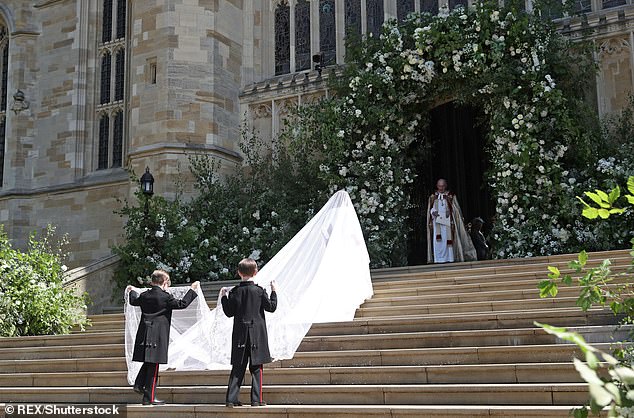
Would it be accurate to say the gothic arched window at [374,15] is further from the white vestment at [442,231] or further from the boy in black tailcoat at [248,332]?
the boy in black tailcoat at [248,332]

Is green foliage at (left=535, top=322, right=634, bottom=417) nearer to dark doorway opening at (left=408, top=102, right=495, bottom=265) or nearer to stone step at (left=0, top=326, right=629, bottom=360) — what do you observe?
stone step at (left=0, top=326, right=629, bottom=360)

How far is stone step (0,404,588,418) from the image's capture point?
547 cm

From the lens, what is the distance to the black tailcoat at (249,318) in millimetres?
6500

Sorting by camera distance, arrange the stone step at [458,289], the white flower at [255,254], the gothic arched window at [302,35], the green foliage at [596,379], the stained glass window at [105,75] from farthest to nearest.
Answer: the stained glass window at [105,75] → the gothic arched window at [302,35] → the white flower at [255,254] → the stone step at [458,289] → the green foliage at [596,379]

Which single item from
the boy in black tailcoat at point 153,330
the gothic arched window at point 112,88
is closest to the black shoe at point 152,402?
the boy in black tailcoat at point 153,330

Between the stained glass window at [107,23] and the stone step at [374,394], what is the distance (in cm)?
1254

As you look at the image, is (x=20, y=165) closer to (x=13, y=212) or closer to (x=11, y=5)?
(x=13, y=212)

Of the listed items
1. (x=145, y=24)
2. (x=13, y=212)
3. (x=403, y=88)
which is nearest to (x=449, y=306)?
(x=403, y=88)

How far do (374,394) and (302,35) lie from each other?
1193cm

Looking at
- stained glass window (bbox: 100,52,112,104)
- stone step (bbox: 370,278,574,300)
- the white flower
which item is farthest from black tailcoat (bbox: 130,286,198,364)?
stained glass window (bbox: 100,52,112,104)

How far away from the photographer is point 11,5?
19594 mm

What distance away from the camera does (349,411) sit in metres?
6.08

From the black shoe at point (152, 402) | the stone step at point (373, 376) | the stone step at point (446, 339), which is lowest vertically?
the black shoe at point (152, 402)

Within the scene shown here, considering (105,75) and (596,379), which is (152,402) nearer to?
(596,379)
